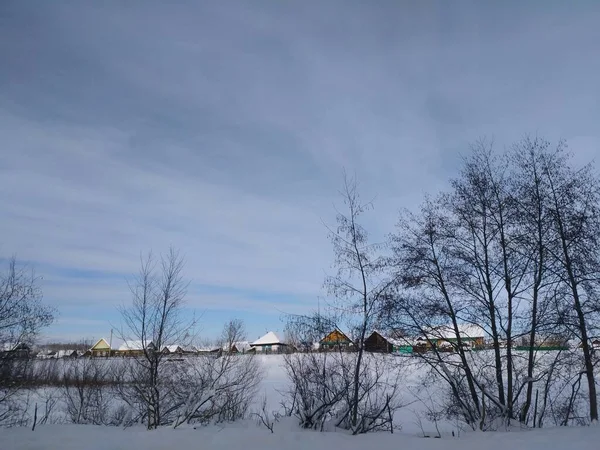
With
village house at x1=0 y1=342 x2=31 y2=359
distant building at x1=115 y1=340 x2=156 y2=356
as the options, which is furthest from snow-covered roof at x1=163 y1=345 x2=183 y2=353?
village house at x1=0 y1=342 x2=31 y2=359

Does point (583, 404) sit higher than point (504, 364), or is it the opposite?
point (504, 364)

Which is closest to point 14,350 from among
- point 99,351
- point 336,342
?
point 336,342

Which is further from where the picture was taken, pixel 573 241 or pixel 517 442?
pixel 573 241

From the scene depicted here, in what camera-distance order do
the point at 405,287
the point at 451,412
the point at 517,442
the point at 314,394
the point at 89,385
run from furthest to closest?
the point at 89,385
the point at 405,287
the point at 451,412
the point at 314,394
the point at 517,442

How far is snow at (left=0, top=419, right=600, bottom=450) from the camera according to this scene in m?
7.46

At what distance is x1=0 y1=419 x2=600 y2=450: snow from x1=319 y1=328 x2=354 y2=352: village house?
8.39 ft

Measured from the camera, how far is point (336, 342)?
10.9 metres

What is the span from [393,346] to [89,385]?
21.4 m

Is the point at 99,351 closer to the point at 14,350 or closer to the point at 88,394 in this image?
the point at 88,394

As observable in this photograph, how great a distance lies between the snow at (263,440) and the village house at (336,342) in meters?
2.56

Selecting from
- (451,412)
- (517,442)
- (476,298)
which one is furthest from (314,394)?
(476,298)

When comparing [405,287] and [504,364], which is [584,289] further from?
[405,287]

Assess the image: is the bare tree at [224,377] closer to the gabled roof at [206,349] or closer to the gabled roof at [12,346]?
the gabled roof at [206,349]

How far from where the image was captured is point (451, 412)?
11.1 m
